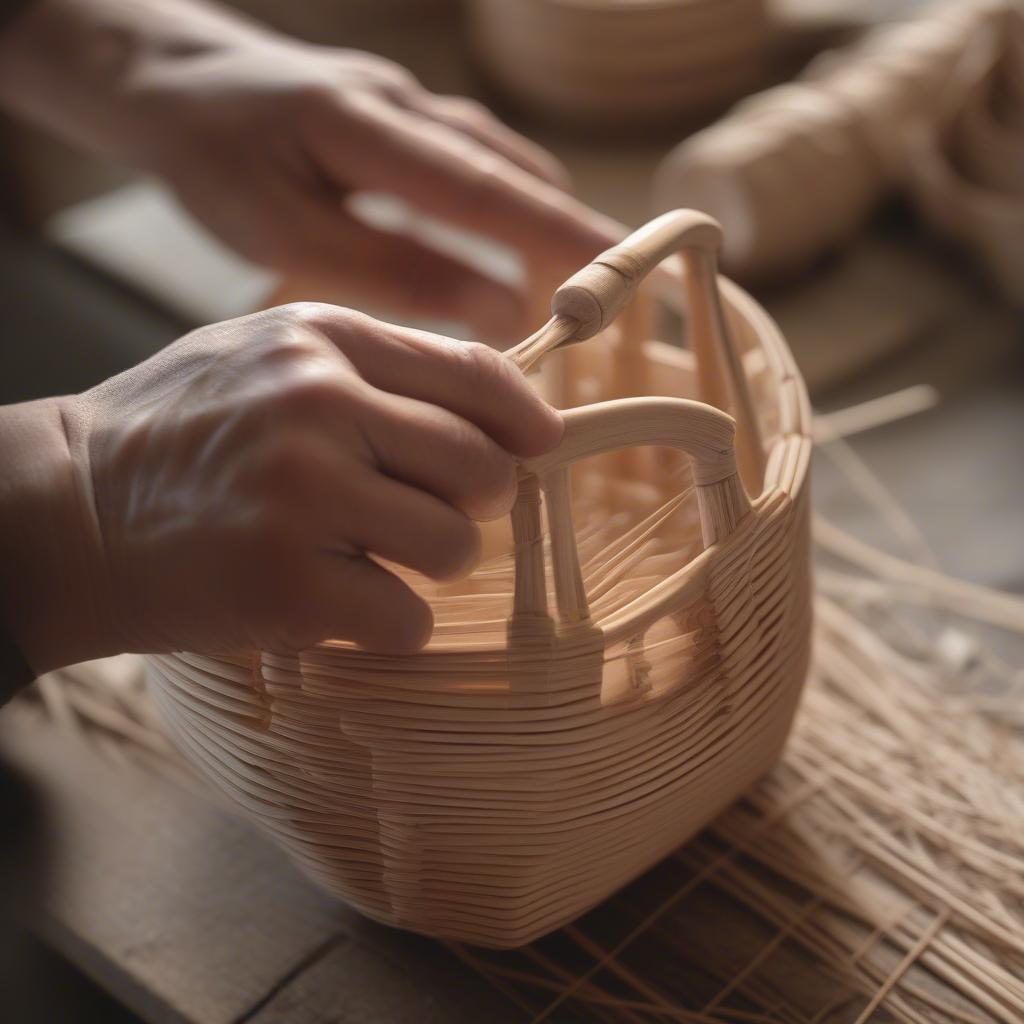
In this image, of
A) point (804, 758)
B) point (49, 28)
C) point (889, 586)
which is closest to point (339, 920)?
point (804, 758)

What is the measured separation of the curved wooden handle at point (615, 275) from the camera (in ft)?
1.48

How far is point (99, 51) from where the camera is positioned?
845mm

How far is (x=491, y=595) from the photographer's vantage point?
494mm

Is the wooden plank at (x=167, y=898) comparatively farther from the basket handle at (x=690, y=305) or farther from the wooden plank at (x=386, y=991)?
the basket handle at (x=690, y=305)

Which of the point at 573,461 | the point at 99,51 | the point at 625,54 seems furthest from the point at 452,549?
the point at 625,54

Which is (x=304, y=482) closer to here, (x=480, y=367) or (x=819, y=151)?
(x=480, y=367)

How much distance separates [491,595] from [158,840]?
27 cm

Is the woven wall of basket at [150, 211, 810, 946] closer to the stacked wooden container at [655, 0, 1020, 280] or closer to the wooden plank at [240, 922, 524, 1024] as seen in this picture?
the wooden plank at [240, 922, 524, 1024]

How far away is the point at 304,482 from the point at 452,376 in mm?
65

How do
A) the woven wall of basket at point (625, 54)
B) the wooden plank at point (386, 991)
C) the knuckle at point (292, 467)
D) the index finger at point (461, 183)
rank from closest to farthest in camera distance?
1. the knuckle at point (292, 467)
2. the wooden plank at point (386, 991)
3. the index finger at point (461, 183)
4. the woven wall of basket at point (625, 54)

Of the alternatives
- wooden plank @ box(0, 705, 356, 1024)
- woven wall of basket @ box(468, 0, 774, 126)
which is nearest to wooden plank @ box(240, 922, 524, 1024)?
wooden plank @ box(0, 705, 356, 1024)

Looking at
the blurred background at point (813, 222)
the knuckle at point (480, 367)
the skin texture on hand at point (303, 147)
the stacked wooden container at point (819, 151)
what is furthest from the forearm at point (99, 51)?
the knuckle at point (480, 367)

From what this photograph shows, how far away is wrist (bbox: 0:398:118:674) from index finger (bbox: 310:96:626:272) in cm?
32

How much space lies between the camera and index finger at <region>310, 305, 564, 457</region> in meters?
0.41
